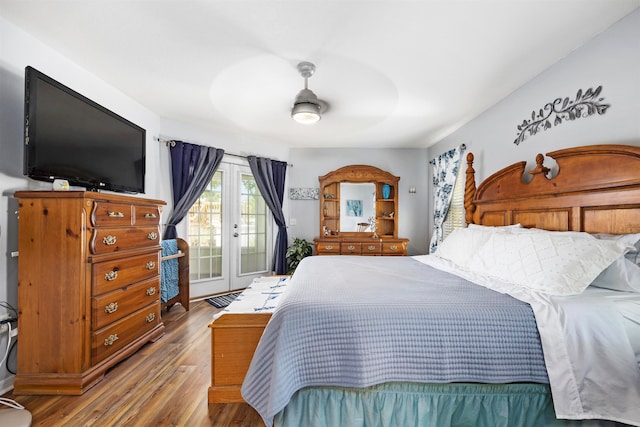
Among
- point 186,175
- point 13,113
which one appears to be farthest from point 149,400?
point 186,175

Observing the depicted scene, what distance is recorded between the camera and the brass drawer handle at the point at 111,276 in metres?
1.97

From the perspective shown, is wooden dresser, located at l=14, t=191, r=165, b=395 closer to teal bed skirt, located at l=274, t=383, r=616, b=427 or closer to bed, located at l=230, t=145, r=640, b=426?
bed, located at l=230, t=145, r=640, b=426

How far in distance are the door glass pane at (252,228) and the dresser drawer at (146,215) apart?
1.82 meters

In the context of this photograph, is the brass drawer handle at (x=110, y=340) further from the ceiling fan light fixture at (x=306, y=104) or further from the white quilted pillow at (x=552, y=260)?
the white quilted pillow at (x=552, y=260)

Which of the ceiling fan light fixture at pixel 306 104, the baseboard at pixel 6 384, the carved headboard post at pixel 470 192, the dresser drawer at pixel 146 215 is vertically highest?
the ceiling fan light fixture at pixel 306 104

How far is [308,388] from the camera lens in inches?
51.0

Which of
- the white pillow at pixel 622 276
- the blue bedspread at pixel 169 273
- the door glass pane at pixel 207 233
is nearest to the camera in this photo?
the white pillow at pixel 622 276

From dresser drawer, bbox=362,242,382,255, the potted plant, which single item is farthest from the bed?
the potted plant

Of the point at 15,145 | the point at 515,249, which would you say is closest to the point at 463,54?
the point at 515,249

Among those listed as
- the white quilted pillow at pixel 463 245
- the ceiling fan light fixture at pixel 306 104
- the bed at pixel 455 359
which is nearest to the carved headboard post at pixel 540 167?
the white quilted pillow at pixel 463 245

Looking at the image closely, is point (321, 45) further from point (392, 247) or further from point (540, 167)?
point (392, 247)

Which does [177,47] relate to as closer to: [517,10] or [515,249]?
[517,10]

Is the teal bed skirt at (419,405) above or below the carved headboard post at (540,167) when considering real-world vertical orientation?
below

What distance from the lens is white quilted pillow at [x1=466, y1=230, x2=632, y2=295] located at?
1.46m
